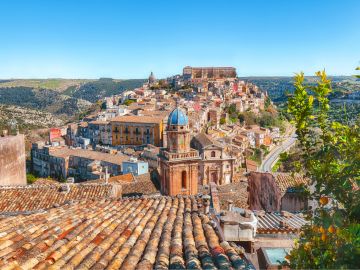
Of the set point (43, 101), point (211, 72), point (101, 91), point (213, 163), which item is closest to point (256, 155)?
point (213, 163)

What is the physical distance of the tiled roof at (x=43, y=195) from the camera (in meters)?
12.8

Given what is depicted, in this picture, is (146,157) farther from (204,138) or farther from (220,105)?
(220,105)

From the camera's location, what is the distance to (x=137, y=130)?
55.6 meters

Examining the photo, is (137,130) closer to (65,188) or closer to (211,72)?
(65,188)

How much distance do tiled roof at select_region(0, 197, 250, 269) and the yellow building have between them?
152 ft

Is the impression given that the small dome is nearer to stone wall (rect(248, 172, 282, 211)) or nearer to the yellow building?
stone wall (rect(248, 172, 282, 211))

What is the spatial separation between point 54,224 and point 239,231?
3222 millimetres

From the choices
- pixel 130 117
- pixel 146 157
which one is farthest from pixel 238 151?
pixel 130 117

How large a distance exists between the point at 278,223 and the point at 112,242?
7133mm

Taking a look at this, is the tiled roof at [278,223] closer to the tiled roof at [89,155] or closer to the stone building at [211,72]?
the tiled roof at [89,155]

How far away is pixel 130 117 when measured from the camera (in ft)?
190

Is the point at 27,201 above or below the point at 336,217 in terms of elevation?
below

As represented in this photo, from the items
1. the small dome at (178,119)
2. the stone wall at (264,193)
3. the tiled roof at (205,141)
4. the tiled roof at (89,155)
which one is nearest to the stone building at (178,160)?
the small dome at (178,119)

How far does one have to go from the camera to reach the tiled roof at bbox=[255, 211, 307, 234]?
980 cm
